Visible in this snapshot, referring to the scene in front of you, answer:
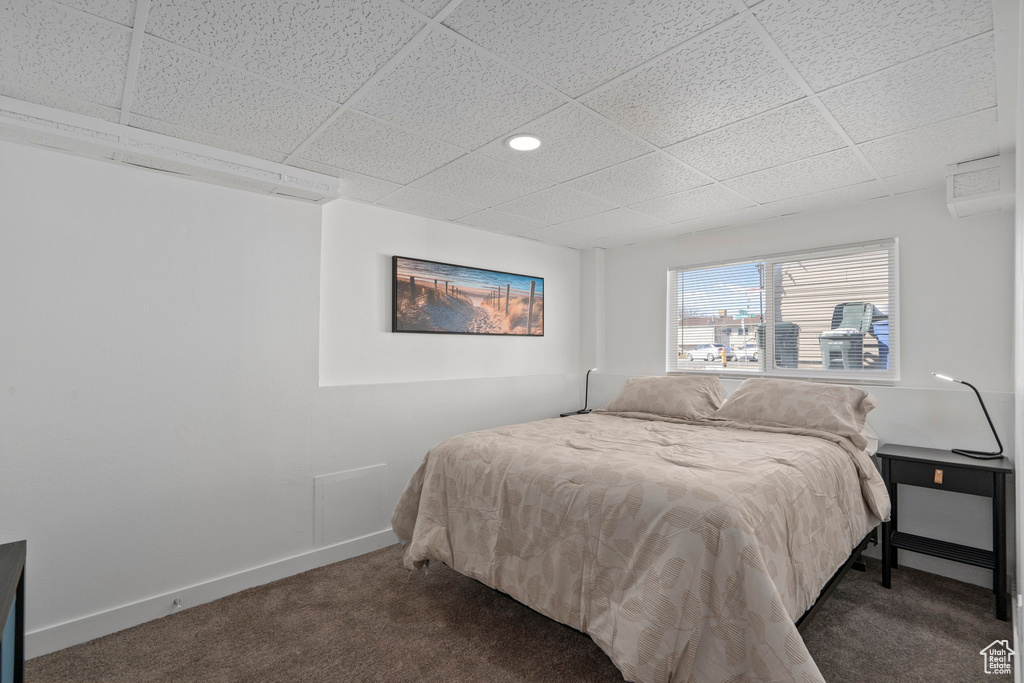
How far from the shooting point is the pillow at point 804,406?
280cm

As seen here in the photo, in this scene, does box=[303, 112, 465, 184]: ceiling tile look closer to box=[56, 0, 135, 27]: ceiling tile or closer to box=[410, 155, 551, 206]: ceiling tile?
box=[410, 155, 551, 206]: ceiling tile

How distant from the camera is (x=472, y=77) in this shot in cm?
177

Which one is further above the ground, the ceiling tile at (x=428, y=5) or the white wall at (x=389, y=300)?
the ceiling tile at (x=428, y=5)

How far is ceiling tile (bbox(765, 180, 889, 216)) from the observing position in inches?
118

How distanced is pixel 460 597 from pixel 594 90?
2.40m

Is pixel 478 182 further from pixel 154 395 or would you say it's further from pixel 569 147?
pixel 154 395

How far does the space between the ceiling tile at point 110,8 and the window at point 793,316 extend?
12.4ft

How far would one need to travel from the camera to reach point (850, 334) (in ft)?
11.1

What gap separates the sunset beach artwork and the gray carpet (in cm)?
175

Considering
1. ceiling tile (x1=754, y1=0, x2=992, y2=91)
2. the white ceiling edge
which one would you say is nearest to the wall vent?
the white ceiling edge

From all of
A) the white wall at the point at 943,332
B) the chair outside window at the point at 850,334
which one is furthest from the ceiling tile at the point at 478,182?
the chair outside window at the point at 850,334

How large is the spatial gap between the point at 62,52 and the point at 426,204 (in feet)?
6.34

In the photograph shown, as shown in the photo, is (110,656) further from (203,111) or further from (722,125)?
(722,125)

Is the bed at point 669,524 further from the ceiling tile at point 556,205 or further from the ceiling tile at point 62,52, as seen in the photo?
the ceiling tile at point 62,52
